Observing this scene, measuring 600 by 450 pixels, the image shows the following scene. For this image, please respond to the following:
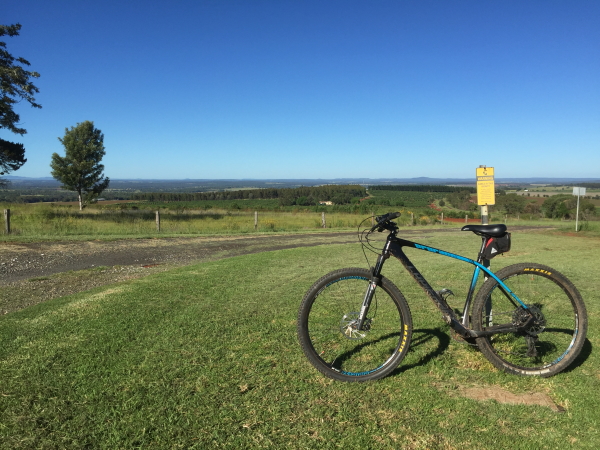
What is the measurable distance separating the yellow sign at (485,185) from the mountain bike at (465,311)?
4.81ft

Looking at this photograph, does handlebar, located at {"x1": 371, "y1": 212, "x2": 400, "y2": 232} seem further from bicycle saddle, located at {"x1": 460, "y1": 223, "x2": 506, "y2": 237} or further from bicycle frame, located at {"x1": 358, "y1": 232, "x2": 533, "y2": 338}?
bicycle saddle, located at {"x1": 460, "y1": 223, "x2": 506, "y2": 237}

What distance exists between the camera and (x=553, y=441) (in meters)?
2.63

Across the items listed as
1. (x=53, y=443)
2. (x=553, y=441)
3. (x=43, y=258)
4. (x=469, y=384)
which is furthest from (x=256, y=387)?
(x=43, y=258)

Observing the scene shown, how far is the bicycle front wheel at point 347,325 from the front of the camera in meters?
3.42

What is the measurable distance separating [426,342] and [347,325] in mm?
1104

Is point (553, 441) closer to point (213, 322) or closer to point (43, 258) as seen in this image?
point (213, 322)

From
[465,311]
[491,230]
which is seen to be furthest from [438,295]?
[491,230]

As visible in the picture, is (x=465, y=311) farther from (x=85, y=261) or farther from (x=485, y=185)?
(x=85, y=261)

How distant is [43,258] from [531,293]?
13453 millimetres

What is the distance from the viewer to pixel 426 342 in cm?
432

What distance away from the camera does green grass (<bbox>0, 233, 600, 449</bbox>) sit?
2656 millimetres

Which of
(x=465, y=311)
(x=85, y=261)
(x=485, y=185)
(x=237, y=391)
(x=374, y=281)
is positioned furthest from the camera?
(x=85, y=261)

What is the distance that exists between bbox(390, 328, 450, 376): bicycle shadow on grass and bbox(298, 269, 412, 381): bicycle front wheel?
19 cm

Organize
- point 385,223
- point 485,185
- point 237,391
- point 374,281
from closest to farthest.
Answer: point 237,391
point 374,281
point 385,223
point 485,185
